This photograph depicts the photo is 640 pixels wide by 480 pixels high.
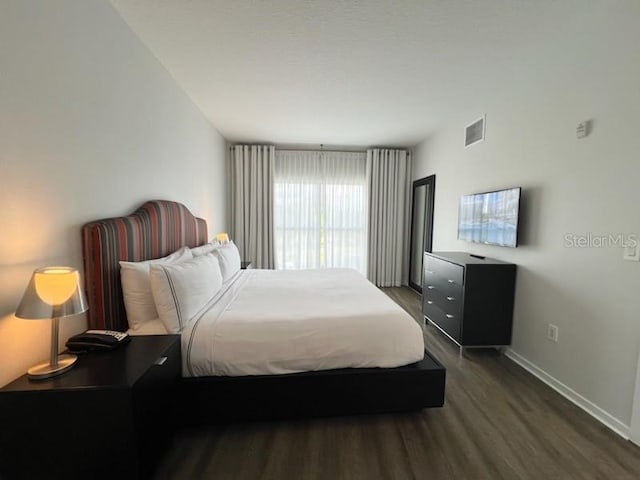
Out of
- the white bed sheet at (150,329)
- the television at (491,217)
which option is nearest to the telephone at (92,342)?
the white bed sheet at (150,329)

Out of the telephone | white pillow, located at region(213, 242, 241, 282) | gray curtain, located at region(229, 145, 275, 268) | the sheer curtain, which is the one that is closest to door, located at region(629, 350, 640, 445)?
the telephone

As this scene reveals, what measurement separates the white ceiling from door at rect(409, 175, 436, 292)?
1322 millimetres

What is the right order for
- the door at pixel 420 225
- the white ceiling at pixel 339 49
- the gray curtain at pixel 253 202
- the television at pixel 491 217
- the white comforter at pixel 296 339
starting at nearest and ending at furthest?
the white comforter at pixel 296 339, the white ceiling at pixel 339 49, the television at pixel 491 217, the door at pixel 420 225, the gray curtain at pixel 253 202

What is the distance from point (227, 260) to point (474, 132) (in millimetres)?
3076

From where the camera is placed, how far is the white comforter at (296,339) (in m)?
1.62

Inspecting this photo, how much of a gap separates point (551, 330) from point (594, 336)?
Result: 1.08ft

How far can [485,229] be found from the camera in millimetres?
2793

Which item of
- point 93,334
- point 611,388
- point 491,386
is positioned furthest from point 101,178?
point 611,388

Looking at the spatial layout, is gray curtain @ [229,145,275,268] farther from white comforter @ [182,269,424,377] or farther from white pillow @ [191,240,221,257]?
white comforter @ [182,269,424,377]

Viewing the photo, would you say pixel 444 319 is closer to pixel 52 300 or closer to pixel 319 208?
pixel 319 208

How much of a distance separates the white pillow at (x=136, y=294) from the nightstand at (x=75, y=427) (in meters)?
0.54

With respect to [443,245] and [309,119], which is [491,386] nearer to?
[443,245]

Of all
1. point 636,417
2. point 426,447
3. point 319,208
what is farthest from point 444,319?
point 319,208

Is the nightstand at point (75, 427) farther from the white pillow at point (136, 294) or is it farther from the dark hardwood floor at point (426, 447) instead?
the white pillow at point (136, 294)
